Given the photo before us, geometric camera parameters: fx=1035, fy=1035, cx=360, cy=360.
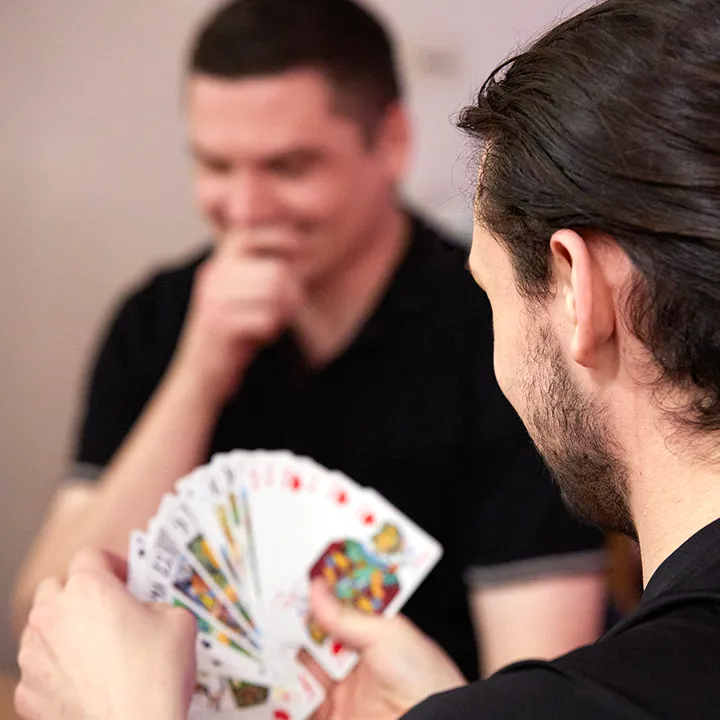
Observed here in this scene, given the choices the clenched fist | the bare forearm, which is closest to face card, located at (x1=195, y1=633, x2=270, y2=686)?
the bare forearm

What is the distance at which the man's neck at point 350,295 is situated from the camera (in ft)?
4.28

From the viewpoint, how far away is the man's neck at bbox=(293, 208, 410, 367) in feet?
4.28

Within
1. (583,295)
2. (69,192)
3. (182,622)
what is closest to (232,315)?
(182,622)

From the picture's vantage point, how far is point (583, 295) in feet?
2.27

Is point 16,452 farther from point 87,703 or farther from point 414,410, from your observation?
point 87,703

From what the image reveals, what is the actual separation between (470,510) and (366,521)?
0.59 ft

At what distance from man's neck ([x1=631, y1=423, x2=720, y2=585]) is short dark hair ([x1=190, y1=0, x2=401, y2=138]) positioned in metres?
0.78

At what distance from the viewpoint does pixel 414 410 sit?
4.05 ft

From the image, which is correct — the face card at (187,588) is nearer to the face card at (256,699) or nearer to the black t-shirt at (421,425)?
the face card at (256,699)

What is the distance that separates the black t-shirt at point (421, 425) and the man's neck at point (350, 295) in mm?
23

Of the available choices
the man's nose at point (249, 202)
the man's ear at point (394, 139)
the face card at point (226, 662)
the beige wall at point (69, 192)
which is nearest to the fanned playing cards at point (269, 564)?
the face card at point (226, 662)

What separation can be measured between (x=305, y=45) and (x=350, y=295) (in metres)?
0.32

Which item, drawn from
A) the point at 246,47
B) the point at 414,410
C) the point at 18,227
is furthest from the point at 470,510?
the point at 18,227

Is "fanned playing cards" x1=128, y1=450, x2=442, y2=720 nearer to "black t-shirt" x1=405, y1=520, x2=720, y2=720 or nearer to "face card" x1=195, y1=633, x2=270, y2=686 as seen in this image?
"face card" x1=195, y1=633, x2=270, y2=686
